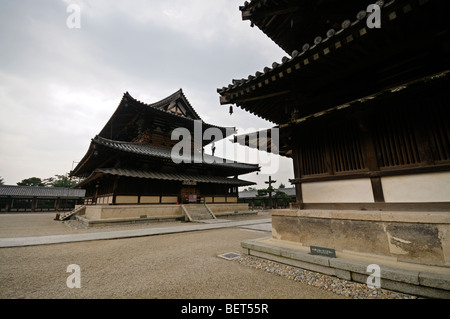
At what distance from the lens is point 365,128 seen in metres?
3.63

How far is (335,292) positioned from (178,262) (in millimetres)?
3363

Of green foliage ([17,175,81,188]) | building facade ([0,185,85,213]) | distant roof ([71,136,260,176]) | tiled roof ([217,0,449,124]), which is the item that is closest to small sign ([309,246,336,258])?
tiled roof ([217,0,449,124])

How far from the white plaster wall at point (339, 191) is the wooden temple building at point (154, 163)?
11.6m

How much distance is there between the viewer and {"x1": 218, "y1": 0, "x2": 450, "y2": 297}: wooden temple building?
279cm

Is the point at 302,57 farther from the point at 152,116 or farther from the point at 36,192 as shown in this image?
the point at 36,192

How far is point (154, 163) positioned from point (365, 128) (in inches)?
567

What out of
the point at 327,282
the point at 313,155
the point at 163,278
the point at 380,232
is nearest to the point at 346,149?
the point at 313,155

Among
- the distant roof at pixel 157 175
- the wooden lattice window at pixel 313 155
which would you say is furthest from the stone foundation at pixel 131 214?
the wooden lattice window at pixel 313 155

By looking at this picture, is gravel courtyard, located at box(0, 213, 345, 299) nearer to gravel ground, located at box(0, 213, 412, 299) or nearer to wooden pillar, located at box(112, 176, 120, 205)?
gravel ground, located at box(0, 213, 412, 299)

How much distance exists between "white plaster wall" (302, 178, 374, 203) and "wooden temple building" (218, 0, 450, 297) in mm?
19

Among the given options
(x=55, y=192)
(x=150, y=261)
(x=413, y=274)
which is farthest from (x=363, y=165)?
(x=55, y=192)

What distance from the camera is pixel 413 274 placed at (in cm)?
241

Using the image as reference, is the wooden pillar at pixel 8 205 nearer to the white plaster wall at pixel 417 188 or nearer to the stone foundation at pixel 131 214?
the stone foundation at pixel 131 214

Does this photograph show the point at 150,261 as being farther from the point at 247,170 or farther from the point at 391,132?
the point at 247,170
